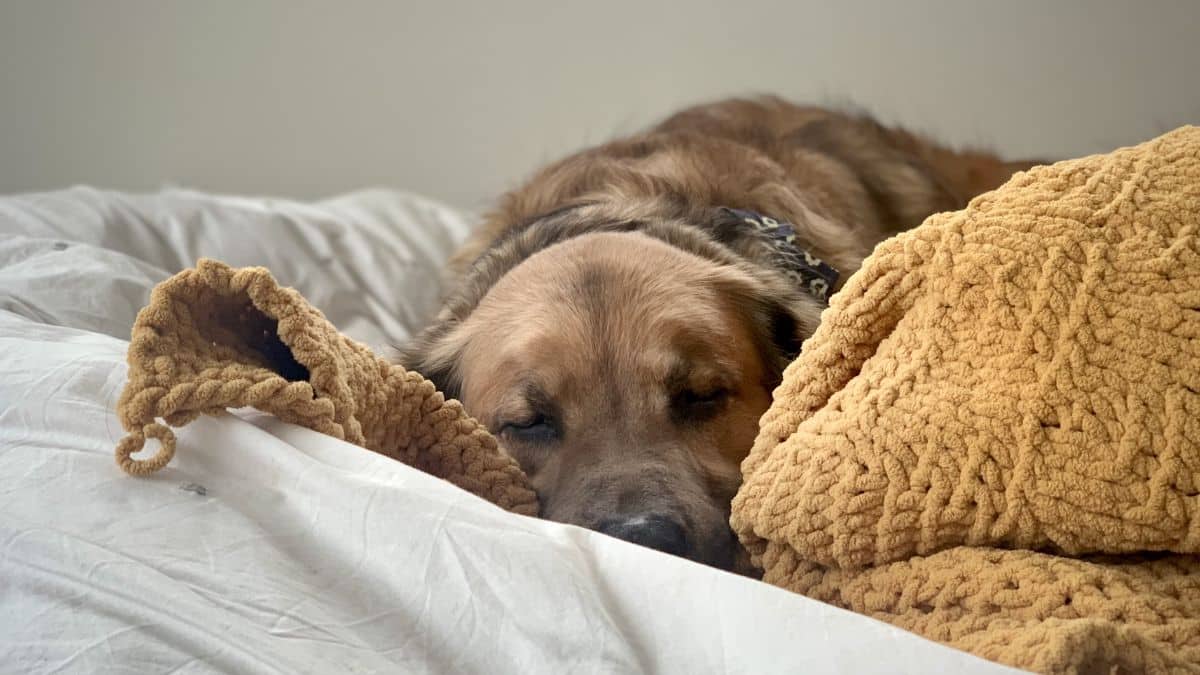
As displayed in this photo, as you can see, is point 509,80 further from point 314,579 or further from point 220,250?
point 314,579

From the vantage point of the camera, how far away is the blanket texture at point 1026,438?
0.96 meters

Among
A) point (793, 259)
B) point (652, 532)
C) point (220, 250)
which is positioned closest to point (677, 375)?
point (652, 532)

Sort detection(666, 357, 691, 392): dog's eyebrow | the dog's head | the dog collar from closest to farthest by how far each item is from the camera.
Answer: the dog's head, detection(666, 357, 691, 392): dog's eyebrow, the dog collar

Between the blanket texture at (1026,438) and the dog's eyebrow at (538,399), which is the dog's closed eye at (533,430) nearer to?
the dog's eyebrow at (538,399)

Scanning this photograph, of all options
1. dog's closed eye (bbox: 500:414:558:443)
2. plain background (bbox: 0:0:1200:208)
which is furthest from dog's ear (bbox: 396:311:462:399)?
plain background (bbox: 0:0:1200:208)

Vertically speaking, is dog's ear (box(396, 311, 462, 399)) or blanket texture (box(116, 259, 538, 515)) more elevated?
blanket texture (box(116, 259, 538, 515))

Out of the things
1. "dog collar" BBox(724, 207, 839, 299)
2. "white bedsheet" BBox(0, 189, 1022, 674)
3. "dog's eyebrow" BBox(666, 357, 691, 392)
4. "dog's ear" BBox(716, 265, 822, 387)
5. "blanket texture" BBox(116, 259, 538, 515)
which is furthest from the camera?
"dog collar" BBox(724, 207, 839, 299)

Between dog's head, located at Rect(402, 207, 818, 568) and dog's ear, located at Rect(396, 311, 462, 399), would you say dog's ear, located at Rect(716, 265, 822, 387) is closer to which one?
dog's head, located at Rect(402, 207, 818, 568)

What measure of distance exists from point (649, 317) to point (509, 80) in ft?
7.91

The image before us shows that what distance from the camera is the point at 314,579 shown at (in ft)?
3.39

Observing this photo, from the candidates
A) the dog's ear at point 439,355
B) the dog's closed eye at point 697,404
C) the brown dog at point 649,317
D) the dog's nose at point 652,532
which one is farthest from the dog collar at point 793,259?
the dog's nose at point 652,532

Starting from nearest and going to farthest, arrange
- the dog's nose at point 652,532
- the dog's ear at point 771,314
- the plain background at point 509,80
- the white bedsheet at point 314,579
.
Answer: the white bedsheet at point 314,579, the dog's nose at point 652,532, the dog's ear at point 771,314, the plain background at point 509,80

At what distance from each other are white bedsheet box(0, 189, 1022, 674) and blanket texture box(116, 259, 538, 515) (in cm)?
4

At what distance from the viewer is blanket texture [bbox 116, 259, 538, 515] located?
1106 millimetres
